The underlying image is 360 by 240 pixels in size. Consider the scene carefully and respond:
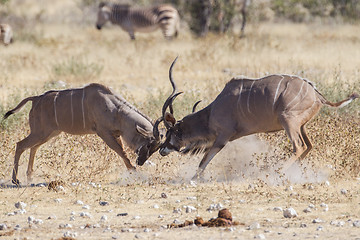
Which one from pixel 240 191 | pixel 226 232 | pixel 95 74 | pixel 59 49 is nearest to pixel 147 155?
pixel 240 191

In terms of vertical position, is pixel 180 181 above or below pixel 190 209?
below

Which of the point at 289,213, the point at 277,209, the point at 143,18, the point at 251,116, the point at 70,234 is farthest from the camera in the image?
the point at 143,18

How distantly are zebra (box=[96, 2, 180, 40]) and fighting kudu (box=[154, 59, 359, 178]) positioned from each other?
46.8ft

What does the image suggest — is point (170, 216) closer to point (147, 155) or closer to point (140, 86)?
point (147, 155)

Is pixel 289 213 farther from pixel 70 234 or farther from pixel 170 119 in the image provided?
pixel 170 119

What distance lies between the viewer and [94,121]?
336 inches

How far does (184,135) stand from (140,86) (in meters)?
5.73

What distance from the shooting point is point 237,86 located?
27.2ft

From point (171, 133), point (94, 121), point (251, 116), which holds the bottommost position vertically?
point (171, 133)

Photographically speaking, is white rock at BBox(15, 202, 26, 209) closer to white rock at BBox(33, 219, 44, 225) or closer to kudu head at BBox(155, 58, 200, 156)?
white rock at BBox(33, 219, 44, 225)

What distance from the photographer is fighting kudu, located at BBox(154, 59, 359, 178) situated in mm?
7820

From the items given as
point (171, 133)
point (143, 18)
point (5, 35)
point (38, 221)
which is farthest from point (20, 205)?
point (143, 18)

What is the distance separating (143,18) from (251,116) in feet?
56.9

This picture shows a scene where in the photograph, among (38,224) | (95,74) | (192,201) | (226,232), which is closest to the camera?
(226,232)
